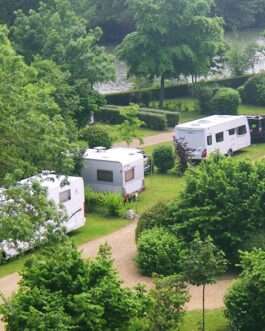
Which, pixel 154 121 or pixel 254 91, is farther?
pixel 254 91

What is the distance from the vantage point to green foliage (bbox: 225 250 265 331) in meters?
16.3

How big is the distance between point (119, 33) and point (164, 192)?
46.0m

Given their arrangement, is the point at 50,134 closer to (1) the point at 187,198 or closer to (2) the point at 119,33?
(1) the point at 187,198

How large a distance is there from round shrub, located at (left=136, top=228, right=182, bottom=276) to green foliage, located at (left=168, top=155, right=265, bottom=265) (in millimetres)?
529

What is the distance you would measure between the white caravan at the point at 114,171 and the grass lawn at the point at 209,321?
377 inches

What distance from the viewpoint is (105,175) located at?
27531mm

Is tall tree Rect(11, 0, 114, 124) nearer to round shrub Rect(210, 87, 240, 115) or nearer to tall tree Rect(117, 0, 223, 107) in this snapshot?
tall tree Rect(117, 0, 223, 107)

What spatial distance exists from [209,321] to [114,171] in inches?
404

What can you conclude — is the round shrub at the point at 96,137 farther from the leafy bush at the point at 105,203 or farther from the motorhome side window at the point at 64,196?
the motorhome side window at the point at 64,196

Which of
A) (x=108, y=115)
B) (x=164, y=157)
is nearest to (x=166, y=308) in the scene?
(x=164, y=157)

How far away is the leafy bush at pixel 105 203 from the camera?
2589cm

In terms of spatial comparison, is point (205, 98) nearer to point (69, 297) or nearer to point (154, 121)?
point (154, 121)

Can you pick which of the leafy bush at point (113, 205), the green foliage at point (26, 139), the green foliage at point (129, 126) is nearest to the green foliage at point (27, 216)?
the green foliage at point (26, 139)

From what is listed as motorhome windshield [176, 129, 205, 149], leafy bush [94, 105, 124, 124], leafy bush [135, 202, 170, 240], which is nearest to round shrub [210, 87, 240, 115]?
leafy bush [94, 105, 124, 124]
